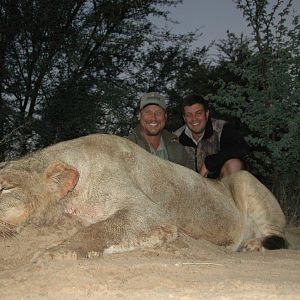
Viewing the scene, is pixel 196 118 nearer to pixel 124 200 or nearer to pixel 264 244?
pixel 264 244

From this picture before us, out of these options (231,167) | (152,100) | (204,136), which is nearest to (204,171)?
(231,167)

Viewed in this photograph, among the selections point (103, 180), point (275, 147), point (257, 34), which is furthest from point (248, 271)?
point (257, 34)

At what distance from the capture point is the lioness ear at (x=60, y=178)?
13.3ft

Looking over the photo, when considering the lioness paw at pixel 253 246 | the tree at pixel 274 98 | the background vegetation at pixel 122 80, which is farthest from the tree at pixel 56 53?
the lioness paw at pixel 253 246

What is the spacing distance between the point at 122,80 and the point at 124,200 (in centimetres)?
1149

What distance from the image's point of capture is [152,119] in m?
6.98

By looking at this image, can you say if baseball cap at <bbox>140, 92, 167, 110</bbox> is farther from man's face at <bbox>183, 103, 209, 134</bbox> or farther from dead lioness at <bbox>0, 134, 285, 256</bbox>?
dead lioness at <bbox>0, 134, 285, 256</bbox>

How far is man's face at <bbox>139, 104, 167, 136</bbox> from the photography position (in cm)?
694

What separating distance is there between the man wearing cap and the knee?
767 mm

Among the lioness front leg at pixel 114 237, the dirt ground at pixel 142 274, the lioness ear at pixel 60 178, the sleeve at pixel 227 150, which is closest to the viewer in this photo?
the dirt ground at pixel 142 274

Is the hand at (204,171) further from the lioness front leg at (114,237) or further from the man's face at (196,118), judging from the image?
the lioness front leg at (114,237)

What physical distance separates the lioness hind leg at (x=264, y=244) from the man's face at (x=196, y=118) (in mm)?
2143

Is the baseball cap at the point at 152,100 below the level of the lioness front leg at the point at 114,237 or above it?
above

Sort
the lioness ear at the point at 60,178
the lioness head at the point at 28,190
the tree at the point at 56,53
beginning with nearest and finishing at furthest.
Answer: the lioness head at the point at 28,190 → the lioness ear at the point at 60,178 → the tree at the point at 56,53
